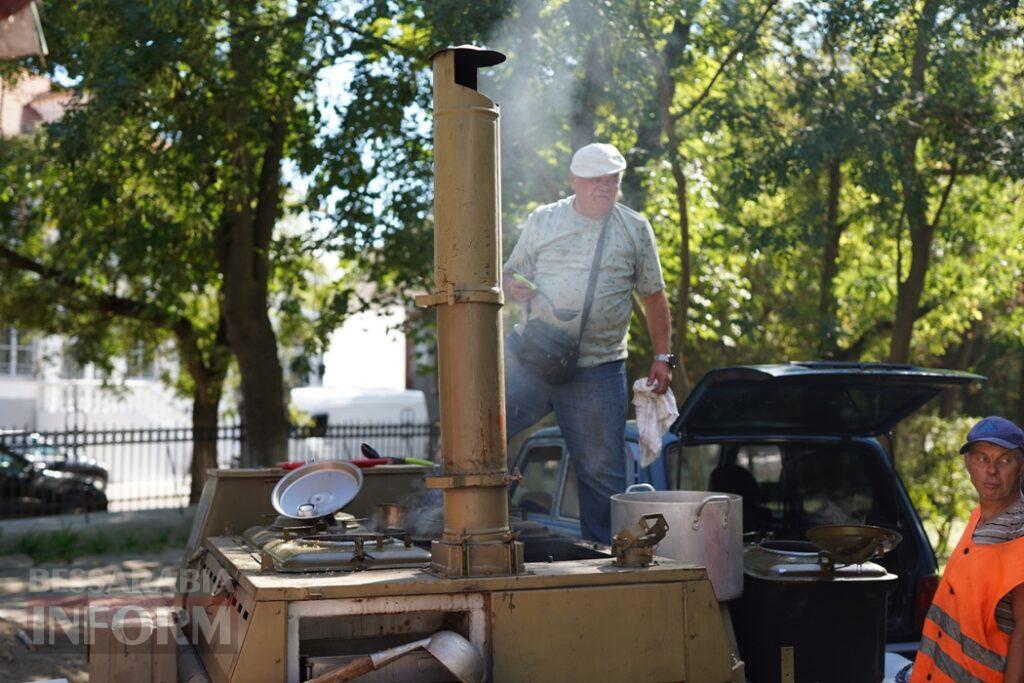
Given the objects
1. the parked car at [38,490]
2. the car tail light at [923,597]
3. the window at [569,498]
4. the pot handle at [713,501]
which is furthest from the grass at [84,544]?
the pot handle at [713,501]

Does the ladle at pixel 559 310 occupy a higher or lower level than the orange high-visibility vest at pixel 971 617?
higher

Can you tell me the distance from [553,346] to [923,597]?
79.0 inches

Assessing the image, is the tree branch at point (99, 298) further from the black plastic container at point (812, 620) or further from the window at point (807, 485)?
the black plastic container at point (812, 620)

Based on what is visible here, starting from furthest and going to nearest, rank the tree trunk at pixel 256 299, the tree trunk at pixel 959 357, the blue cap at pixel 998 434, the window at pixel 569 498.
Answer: the tree trunk at pixel 959 357
the tree trunk at pixel 256 299
the window at pixel 569 498
the blue cap at pixel 998 434

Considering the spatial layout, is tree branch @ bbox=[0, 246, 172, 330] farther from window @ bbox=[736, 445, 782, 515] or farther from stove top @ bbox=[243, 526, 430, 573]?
stove top @ bbox=[243, 526, 430, 573]

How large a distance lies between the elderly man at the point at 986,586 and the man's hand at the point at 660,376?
147cm

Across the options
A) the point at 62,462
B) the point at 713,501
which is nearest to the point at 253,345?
the point at 62,462

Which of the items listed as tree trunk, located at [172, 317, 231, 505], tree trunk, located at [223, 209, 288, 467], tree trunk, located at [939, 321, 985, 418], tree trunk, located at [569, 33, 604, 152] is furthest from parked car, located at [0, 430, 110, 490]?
tree trunk, located at [939, 321, 985, 418]

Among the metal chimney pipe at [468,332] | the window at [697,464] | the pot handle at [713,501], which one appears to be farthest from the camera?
the window at [697,464]

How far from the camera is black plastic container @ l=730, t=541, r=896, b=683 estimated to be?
405cm

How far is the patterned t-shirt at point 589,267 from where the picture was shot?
5.14 meters

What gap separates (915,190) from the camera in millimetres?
11039

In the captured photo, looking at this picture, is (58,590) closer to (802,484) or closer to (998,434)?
(802,484)

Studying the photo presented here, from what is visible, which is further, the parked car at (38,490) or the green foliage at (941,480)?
the parked car at (38,490)
